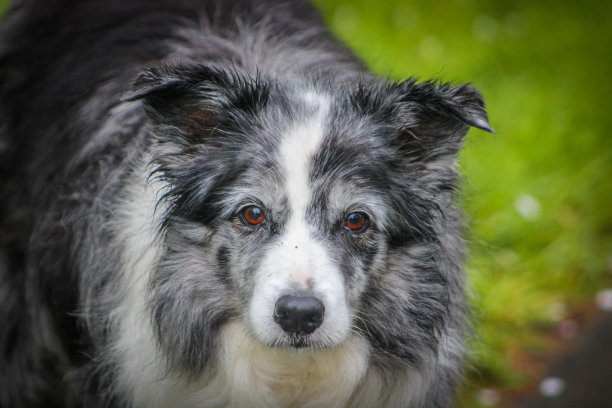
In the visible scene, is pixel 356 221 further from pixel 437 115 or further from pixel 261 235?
pixel 437 115

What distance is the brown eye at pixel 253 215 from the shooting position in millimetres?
2896

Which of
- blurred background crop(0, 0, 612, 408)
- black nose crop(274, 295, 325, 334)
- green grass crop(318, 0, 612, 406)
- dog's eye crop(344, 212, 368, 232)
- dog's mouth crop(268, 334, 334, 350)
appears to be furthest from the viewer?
green grass crop(318, 0, 612, 406)

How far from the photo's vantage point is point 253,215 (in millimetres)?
2912

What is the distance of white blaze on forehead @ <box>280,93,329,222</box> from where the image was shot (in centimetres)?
284

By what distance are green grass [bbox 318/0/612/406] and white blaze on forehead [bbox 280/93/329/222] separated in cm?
75

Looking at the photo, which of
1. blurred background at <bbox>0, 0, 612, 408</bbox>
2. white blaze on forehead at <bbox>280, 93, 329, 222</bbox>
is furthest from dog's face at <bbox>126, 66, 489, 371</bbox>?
blurred background at <bbox>0, 0, 612, 408</bbox>

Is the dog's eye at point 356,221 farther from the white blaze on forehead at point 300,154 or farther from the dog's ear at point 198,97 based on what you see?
the dog's ear at point 198,97

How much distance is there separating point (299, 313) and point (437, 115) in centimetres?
100

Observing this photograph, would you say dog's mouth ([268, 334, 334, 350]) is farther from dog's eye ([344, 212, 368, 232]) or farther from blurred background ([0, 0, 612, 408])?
blurred background ([0, 0, 612, 408])

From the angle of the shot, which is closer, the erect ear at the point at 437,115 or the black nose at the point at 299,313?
the black nose at the point at 299,313

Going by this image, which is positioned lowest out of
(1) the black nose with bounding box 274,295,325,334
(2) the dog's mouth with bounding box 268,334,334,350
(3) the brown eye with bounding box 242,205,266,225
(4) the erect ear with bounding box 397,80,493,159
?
(2) the dog's mouth with bounding box 268,334,334,350

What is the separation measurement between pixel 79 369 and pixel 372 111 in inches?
73.4

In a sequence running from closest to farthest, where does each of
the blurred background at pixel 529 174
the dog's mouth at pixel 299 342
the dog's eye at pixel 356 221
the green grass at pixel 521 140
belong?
the dog's mouth at pixel 299 342 → the dog's eye at pixel 356 221 → the blurred background at pixel 529 174 → the green grass at pixel 521 140

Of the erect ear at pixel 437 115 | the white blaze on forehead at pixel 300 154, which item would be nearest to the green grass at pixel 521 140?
the erect ear at pixel 437 115
